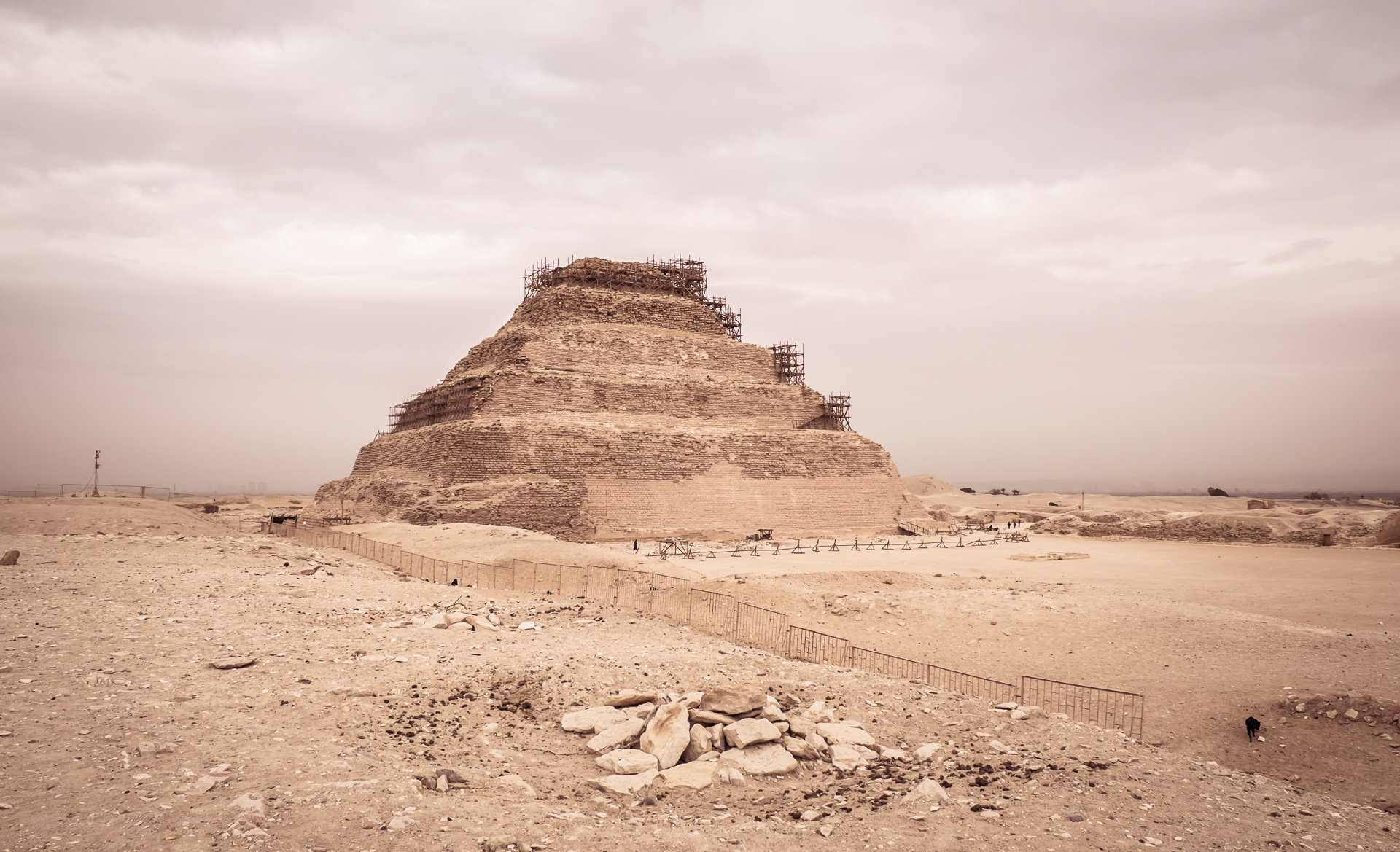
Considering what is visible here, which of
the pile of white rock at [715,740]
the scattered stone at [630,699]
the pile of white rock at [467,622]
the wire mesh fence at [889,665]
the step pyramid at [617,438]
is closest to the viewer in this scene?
the pile of white rock at [715,740]

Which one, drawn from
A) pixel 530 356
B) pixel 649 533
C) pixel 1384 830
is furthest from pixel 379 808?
pixel 530 356

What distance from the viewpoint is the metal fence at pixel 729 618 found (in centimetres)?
1117

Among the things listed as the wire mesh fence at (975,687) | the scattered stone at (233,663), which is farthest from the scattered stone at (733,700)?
the scattered stone at (233,663)

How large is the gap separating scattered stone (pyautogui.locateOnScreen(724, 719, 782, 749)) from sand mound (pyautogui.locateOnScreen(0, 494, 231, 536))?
21.6 metres

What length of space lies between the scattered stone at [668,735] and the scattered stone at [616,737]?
0.11 m

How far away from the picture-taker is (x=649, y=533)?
31703 mm

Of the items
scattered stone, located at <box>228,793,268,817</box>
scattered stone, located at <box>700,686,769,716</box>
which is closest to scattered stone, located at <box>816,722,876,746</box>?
scattered stone, located at <box>700,686,769,716</box>

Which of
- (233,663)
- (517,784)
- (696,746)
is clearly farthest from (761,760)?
(233,663)

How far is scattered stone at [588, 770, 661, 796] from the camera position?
6.56 meters

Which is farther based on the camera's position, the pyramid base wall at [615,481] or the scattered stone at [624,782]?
the pyramid base wall at [615,481]

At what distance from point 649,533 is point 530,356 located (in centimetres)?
1136

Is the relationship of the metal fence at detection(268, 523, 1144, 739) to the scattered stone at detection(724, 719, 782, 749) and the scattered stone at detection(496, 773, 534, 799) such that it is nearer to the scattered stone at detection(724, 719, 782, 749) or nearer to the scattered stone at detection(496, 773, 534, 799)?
the scattered stone at detection(724, 719, 782, 749)

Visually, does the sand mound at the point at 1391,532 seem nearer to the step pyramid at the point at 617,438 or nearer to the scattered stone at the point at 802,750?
the step pyramid at the point at 617,438

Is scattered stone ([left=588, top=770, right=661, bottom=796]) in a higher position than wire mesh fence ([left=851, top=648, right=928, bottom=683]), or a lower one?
higher
